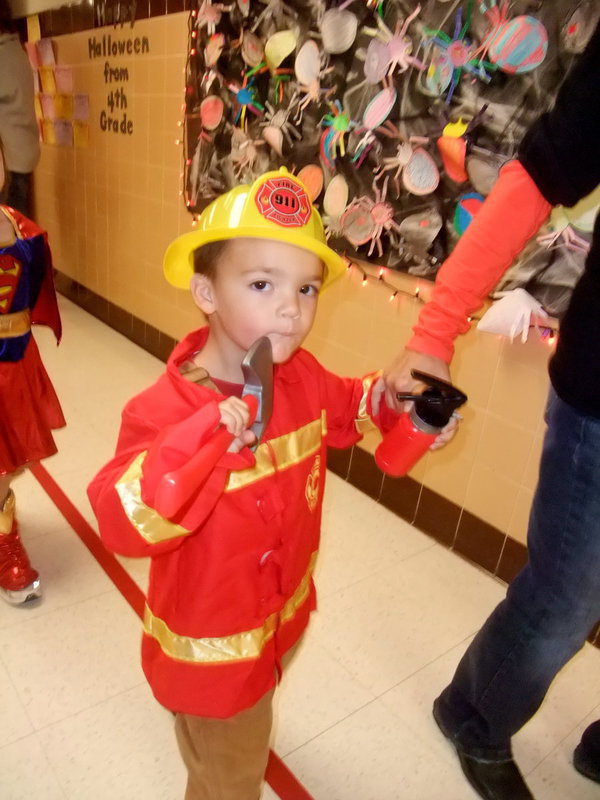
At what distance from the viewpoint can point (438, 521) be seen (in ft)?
6.48

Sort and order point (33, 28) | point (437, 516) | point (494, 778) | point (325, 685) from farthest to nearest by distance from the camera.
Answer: point (33, 28)
point (437, 516)
point (325, 685)
point (494, 778)

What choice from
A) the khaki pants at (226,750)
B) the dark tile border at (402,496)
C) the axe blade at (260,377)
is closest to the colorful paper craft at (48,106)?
the dark tile border at (402,496)

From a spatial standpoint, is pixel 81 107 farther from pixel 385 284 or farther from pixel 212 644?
pixel 212 644

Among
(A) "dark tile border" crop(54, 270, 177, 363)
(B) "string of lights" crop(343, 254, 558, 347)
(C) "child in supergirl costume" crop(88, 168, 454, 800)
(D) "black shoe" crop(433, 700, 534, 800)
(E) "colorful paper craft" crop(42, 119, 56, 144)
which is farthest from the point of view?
(E) "colorful paper craft" crop(42, 119, 56, 144)

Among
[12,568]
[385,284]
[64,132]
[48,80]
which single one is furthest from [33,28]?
[12,568]

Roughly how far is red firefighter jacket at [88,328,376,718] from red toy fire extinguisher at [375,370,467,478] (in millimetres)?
113

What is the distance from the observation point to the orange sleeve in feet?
3.00

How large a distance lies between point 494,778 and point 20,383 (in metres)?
1.39

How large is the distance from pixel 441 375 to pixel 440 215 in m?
0.89

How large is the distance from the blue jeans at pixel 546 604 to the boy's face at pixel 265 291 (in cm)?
43

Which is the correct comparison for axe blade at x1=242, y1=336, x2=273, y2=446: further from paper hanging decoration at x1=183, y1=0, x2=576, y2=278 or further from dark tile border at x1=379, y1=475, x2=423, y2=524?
dark tile border at x1=379, y1=475, x2=423, y2=524

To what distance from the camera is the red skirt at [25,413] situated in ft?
4.83

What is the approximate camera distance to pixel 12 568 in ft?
5.00

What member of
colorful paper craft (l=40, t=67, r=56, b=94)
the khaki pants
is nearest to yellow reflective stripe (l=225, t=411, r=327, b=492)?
the khaki pants
